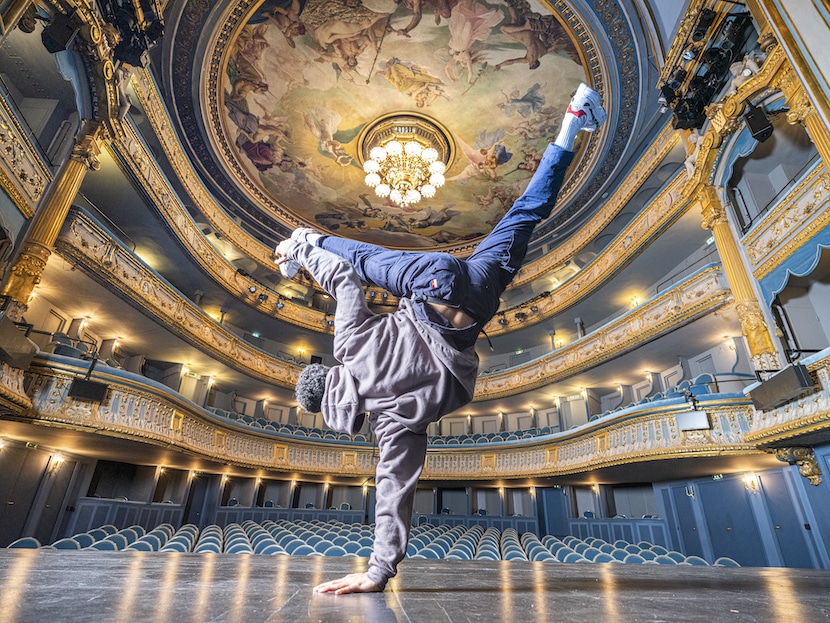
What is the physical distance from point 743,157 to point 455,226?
1172 centimetres

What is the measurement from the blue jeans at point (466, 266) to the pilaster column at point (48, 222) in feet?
22.4

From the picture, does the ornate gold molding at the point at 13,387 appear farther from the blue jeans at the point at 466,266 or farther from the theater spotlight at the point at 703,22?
the theater spotlight at the point at 703,22

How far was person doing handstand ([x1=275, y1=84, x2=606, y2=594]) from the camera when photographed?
73.2 inches

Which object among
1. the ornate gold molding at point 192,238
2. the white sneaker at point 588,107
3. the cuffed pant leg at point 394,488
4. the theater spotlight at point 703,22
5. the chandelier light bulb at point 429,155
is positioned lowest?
the cuffed pant leg at point 394,488

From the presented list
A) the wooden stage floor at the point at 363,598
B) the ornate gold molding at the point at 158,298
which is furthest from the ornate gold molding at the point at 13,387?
the wooden stage floor at the point at 363,598

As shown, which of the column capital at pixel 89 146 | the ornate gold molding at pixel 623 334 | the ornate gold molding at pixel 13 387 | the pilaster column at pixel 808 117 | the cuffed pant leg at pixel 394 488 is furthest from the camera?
the ornate gold molding at pixel 623 334

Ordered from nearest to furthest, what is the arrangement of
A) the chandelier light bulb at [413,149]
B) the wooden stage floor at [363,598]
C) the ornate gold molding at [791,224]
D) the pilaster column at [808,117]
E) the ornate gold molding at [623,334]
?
1. the wooden stage floor at [363,598]
2. the pilaster column at [808,117]
3. the ornate gold molding at [791,224]
4. the ornate gold molding at [623,334]
5. the chandelier light bulb at [413,149]

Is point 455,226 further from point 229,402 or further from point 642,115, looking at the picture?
point 229,402

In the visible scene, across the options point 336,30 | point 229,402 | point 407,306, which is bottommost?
point 407,306

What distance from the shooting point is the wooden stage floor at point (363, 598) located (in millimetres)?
1183

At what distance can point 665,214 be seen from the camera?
11.2 metres

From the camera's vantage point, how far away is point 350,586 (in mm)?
1612

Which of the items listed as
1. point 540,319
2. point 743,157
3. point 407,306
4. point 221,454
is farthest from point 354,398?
point 540,319

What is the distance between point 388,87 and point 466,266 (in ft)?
43.8
